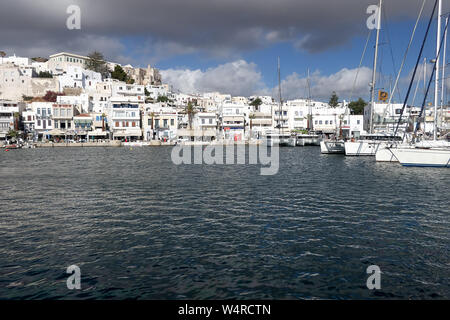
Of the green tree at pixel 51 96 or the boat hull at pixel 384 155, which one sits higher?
the green tree at pixel 51 96

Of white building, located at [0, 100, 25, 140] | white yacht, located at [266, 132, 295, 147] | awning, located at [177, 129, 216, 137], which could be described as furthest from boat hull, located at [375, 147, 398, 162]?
white building, located at [0, 100, 25, 140]

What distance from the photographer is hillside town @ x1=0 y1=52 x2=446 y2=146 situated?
80.6 m

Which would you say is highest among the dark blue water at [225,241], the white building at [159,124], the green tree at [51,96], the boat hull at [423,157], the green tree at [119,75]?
the green tree at [119,75]

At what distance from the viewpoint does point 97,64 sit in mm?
130250

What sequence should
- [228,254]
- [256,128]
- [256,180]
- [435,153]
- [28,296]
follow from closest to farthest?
[28,296]
[228,254]
[256,180]
[435,153]
[256,128]

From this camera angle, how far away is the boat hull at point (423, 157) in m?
31.6

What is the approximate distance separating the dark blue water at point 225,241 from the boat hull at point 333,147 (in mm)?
28058

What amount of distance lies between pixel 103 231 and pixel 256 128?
8024cm

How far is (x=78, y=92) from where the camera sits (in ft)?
349

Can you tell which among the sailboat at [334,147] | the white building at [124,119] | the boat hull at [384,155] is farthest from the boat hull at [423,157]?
the white building at [124,119]

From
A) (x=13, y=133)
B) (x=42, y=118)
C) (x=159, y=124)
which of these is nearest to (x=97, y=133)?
(x=42, y=118)

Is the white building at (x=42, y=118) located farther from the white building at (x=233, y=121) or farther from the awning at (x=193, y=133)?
the white building at (x=233, y=121)
